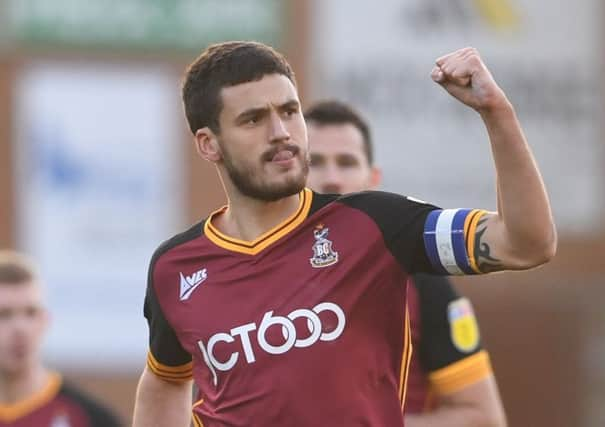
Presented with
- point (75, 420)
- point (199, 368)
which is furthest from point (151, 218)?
point (199, 368)

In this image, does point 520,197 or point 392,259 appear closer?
point 520,197

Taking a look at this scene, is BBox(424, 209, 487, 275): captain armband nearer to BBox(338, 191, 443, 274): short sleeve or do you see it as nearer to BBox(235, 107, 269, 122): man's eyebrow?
BBox(338, 191, 443, 274): short sleeve

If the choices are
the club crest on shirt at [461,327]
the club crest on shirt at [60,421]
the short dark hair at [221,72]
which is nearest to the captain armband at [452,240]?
the short dark hair at [221,72]

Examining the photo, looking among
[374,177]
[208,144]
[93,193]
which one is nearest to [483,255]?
[208,144]

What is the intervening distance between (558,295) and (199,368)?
1331 cm

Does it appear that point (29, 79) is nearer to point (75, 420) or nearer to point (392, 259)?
point (75, 420)

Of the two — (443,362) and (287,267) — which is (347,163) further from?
(287,267)

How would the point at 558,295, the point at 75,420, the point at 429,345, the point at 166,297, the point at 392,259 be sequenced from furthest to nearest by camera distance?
the point at 558,295 → the point at 75,420 → the point at 429,345 → the point at 166,297 → the point at 392,259

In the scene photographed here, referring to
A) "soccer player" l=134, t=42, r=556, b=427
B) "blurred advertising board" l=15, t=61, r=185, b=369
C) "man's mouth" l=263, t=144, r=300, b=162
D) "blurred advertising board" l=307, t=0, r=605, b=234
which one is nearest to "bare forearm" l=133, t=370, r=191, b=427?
"soccer player" l=134, t=42, r=556, b=427

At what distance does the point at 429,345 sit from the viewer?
A: 19.0 ft

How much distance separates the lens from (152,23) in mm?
16344

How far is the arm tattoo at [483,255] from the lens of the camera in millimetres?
4145

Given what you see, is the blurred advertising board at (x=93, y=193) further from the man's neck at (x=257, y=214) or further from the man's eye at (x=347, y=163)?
the man's neck at (x=257, y=214)

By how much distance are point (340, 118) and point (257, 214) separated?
169cm
